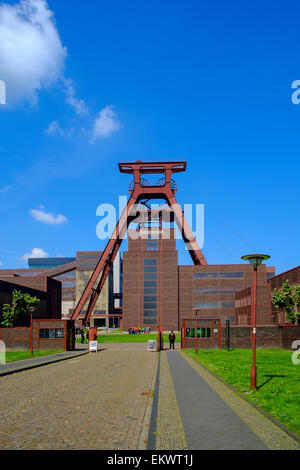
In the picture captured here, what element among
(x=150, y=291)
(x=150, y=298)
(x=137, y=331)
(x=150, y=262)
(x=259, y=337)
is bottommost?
(x=137, y=331)

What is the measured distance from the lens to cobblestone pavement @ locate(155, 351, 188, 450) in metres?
7.48

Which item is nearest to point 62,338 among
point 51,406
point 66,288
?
point 51,406

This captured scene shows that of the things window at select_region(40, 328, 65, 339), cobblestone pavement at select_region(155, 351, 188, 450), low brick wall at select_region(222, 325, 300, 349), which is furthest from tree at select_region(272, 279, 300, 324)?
cobblestone pavement at select_region(155, 351, 188, 450)

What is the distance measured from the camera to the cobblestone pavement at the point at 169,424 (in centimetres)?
748

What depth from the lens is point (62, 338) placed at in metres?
36.5

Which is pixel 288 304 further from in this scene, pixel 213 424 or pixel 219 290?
pixel 219 290

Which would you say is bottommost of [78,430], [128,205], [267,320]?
[267,320]

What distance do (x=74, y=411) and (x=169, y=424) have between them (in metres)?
2.80

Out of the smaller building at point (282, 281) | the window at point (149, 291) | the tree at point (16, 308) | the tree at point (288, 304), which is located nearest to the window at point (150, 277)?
the window at point (149, 291)

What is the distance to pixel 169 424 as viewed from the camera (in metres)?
9.09

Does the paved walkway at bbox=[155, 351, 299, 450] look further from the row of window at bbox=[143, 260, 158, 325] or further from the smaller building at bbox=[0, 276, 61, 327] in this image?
the row of window at bbox=[143, 260, 158, 325]

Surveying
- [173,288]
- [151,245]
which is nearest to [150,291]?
[173,288]
